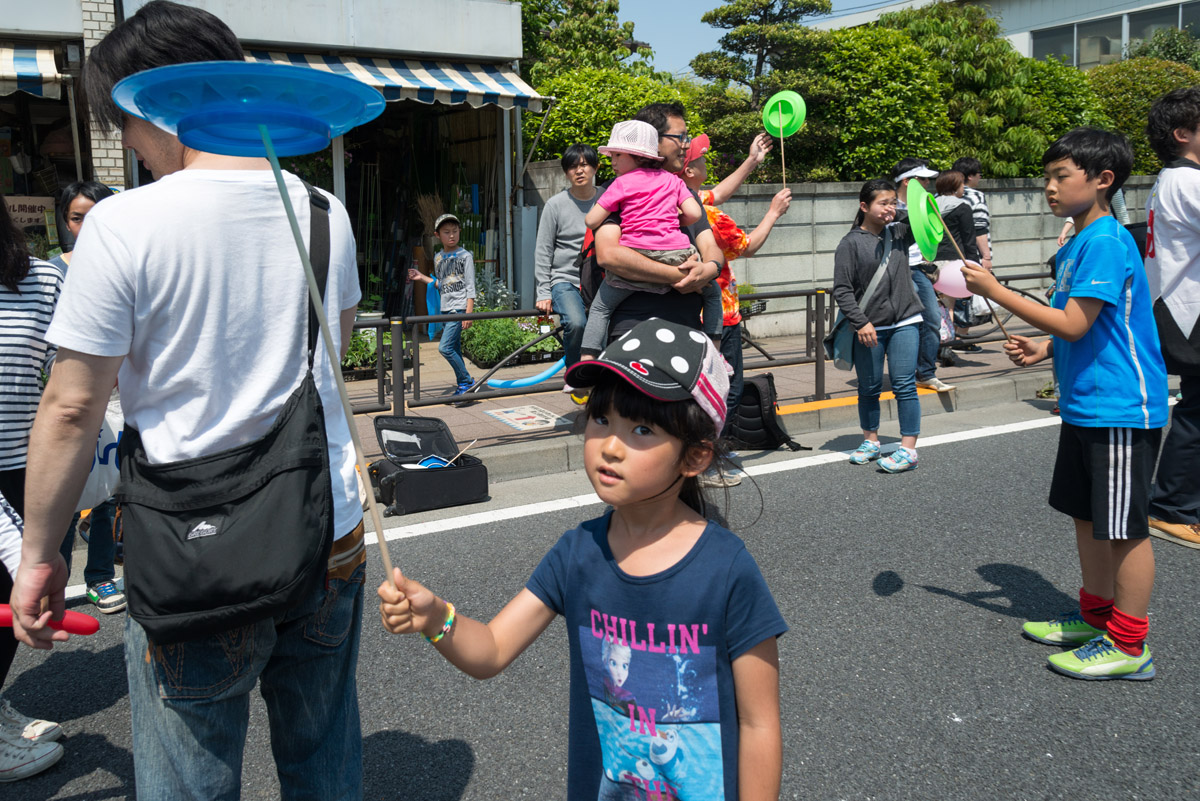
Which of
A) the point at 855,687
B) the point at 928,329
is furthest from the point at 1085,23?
the point at 855,687

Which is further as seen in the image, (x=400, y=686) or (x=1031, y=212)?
(x=1031, y=212)

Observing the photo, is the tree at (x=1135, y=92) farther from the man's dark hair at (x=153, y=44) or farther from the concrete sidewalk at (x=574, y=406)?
the man's dark hair at (x=153, y=44)

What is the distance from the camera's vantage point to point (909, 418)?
622 cm

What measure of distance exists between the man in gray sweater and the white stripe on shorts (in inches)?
161

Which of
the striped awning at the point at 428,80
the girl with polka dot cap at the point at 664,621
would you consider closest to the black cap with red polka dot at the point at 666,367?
the girl with polka dot cap at the point at 664,621

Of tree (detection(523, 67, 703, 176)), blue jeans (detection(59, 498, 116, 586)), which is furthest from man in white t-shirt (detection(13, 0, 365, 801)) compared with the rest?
tree (detection(523, 67, 703, 176))

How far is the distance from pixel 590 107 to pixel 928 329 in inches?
219

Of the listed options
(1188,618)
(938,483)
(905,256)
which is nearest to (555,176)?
(905,256)

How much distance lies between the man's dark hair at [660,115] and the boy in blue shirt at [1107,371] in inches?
89.3

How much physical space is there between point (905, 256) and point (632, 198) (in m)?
1.97

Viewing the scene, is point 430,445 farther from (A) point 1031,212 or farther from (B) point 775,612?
(A) point 1031,212

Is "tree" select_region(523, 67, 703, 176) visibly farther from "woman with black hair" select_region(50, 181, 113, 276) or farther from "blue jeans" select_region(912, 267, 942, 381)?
"woman with black hair" select_region(50, 181, 113, 276)

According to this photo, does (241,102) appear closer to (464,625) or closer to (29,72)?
(464,625)

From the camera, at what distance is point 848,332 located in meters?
6.23
